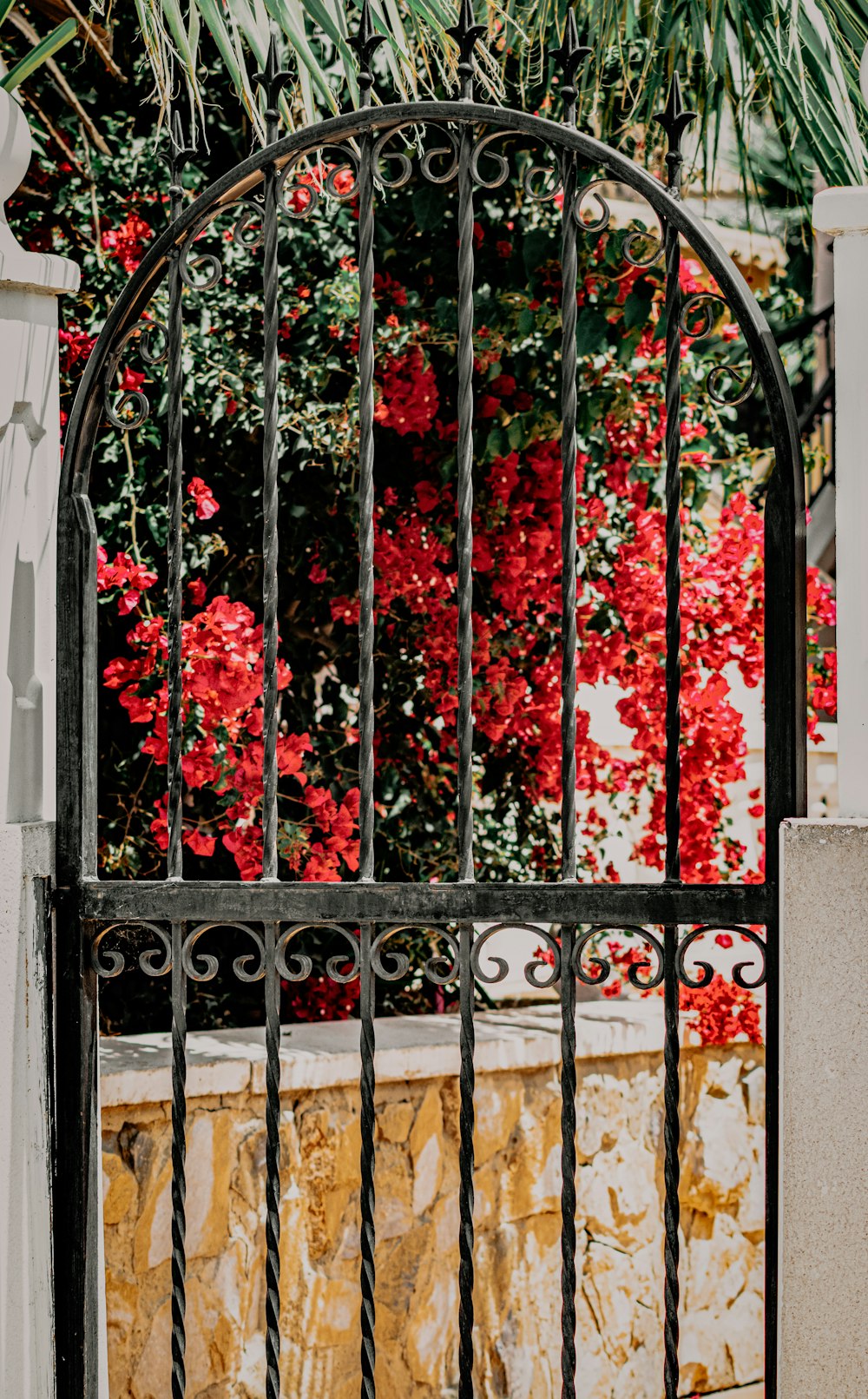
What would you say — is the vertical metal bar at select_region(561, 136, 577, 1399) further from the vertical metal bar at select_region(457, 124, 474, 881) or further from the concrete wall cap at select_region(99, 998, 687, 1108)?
the concrete wall cap at select_region(99, 998, 687, 1108)

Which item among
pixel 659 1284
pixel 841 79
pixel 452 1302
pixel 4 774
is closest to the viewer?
pixel 4 774

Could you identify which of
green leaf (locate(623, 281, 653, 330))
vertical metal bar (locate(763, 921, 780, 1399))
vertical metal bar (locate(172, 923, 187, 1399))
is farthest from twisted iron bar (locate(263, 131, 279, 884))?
green leaf (locate(623, 281, 653, 330))

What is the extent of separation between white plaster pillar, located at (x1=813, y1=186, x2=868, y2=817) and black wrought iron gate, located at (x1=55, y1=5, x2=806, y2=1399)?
0.07m

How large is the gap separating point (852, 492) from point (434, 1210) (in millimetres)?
2070

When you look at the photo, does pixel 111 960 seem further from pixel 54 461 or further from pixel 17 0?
pixel 17 0

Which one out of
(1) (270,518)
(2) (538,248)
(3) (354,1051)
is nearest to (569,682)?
(1) (270,518)

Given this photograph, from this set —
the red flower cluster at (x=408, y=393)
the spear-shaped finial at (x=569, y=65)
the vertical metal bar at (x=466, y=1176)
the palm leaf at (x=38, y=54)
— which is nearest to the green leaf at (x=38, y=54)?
the palm leaf at (x=38, y=54)

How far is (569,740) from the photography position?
2100 millimetres

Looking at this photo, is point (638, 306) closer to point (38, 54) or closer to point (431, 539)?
point (431, 539)

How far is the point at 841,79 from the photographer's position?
9.47ft

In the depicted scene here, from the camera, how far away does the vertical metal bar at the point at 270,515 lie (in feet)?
7.15

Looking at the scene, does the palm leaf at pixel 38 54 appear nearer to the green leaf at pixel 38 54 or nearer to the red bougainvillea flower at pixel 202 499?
the green leaf at pixel 38 54

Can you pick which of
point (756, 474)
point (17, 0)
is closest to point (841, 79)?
point (17, 0)

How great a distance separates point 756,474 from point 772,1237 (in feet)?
21.0
